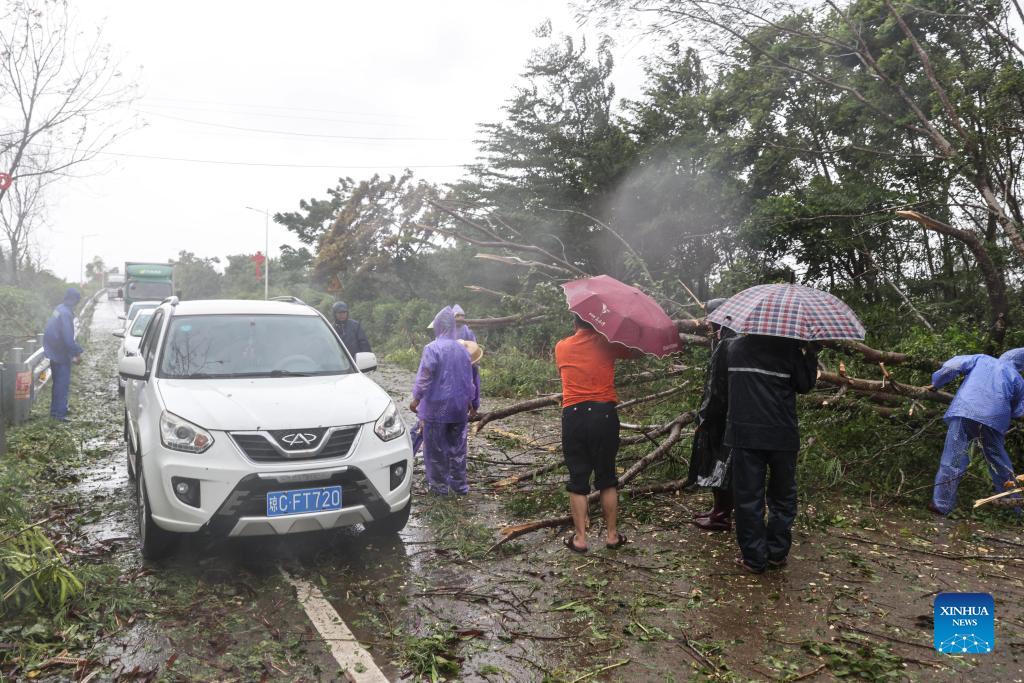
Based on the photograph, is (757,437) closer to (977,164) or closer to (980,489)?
(980,489)

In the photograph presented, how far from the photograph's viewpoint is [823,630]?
4.02 meters

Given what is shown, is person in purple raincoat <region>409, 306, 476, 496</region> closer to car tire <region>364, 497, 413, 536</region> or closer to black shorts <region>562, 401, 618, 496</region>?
car tire <region>364, 497, 413, 536</region>

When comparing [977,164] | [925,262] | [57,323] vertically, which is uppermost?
[977,164]

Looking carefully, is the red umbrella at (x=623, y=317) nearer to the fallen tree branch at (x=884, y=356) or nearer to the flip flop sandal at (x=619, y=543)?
the flip flop sandal at (x=619, y=543)

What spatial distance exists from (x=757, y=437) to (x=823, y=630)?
1.19 m

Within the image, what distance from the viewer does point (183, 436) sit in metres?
4.62

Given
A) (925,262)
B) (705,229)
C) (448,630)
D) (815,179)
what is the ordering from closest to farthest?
1. (448,630)
2. (925,262)
3. (815,179)
4. (705,229)

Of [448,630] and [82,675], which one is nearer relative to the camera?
[82,675]

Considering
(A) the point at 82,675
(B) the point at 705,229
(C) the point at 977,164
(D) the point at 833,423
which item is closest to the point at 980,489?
(D) the point at 833,423

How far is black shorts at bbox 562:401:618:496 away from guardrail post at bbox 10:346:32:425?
7904mm

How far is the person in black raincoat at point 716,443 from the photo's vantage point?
5.47m

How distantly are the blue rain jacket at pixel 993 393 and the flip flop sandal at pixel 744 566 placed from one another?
8.23 feet

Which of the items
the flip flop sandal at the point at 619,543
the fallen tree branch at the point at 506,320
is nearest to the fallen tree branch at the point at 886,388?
the flip flop sandal at the point at 619,543

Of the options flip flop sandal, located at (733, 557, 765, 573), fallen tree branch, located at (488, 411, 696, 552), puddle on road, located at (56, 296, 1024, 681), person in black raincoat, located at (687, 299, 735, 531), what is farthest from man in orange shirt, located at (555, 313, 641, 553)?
flip flop sandal, located at (733, 557, 765, 573)
